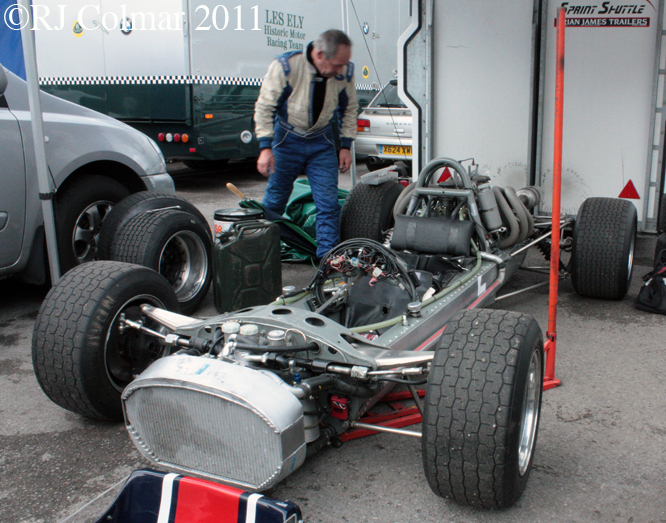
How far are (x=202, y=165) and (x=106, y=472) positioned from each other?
9.94m

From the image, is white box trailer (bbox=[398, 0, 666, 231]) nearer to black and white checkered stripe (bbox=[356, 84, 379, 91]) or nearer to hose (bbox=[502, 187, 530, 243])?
hose (bbox=[502, 187, 530, 243])

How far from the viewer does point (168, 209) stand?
4543 millimetres

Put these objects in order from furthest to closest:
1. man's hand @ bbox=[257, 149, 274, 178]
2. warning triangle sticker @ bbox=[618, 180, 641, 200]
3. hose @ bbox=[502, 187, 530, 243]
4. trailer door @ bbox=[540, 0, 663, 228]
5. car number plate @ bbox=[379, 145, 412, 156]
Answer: car number plate @ bbox=[379, 145, 412, 156], warning triangle sticker @ bbox=[618, 180, 641, 200], trailer door @ bbox=[540, 0, 663, 228], man's hand @ bbox=[257, 149, 274, 178], hose @ bbox=[502, 187, 530, 243]

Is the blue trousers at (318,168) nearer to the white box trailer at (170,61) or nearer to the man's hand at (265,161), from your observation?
the man's hand at (265,161)

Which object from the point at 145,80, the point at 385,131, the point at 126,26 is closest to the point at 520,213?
the point at 385,131

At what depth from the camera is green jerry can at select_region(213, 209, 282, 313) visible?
14.4ft

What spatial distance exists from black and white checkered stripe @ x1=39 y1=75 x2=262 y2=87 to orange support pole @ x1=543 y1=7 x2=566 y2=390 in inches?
254

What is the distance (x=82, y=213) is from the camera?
475 cm

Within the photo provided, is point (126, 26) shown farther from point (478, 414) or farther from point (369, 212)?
point (478, 414)

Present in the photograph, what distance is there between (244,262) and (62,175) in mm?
1446

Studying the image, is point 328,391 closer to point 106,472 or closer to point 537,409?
point 537,409

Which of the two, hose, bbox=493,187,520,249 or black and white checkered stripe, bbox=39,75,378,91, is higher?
black and white checkered stripe, bbox=39,75,378,91

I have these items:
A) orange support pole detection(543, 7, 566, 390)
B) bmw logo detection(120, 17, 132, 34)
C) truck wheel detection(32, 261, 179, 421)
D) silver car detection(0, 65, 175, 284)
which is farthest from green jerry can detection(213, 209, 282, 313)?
bmw logo detection(120, 17, 132, 34)

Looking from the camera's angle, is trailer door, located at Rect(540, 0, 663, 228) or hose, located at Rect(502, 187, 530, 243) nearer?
hose, located at Rect(502, 187, 530, 243)
